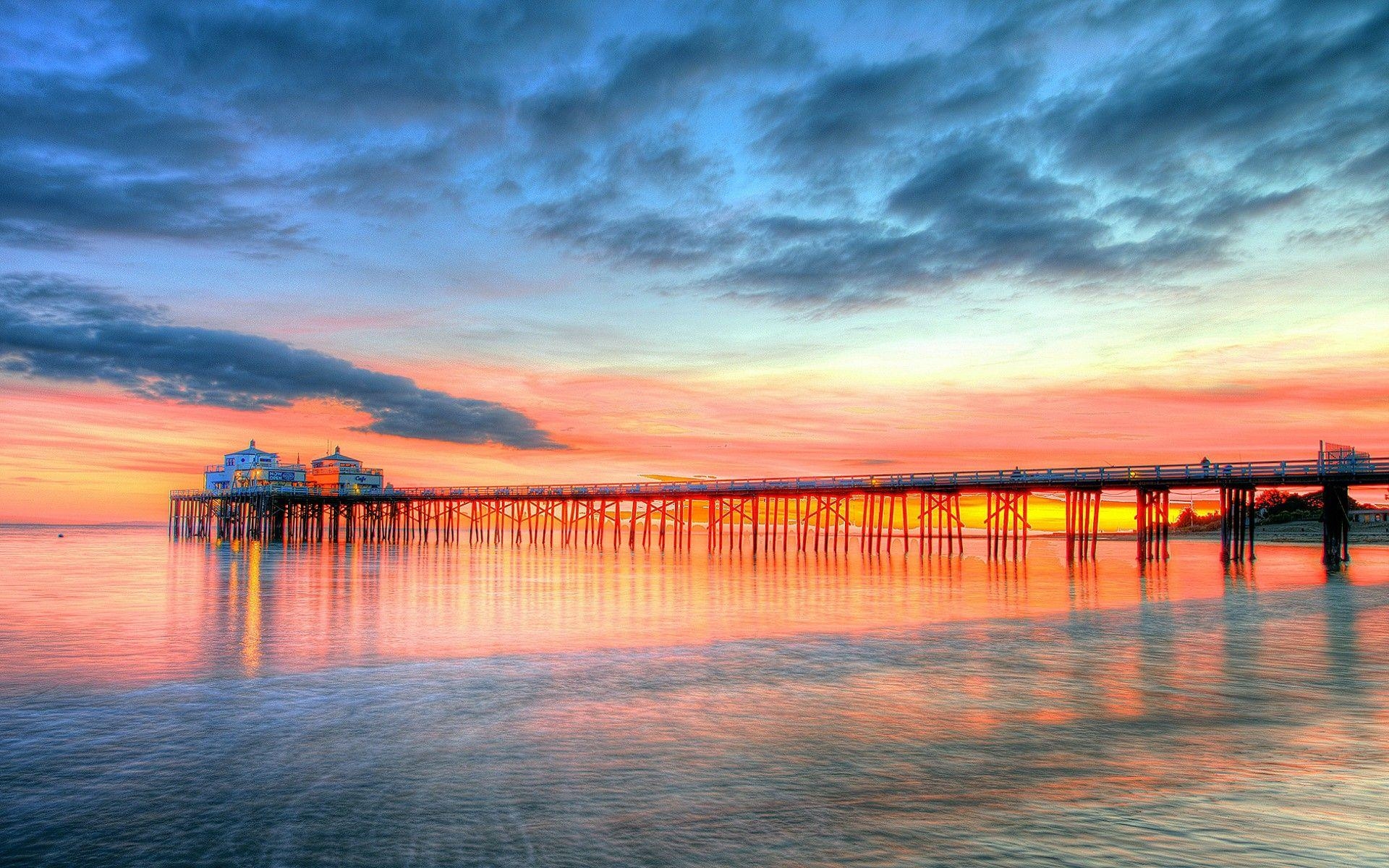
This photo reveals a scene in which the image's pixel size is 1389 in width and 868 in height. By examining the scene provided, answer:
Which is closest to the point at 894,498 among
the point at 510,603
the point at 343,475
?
the point at 510,603

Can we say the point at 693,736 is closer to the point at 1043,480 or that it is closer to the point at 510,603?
the point at 510,603

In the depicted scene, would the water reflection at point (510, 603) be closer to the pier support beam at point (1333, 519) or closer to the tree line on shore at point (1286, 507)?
the pier support beam at point (1333, 519)

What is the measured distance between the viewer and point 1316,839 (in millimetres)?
7102

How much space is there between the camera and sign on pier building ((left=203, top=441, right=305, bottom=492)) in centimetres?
8619

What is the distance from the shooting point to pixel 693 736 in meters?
10.6

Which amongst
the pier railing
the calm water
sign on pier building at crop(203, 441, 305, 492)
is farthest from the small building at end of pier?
the calm water

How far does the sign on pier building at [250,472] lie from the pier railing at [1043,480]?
30.1 meters

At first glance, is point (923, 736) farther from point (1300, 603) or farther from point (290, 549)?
point (290, 549)

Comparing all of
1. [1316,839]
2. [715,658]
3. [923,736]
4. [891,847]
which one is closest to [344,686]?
[715,658]

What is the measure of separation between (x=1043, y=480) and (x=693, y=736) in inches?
1539

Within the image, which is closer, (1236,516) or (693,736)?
(693,736)

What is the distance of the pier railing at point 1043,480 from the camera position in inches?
1539

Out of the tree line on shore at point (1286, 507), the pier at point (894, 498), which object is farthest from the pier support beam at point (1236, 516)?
the tree line on shore at point (1286, 507)

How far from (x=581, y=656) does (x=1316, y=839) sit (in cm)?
1203
